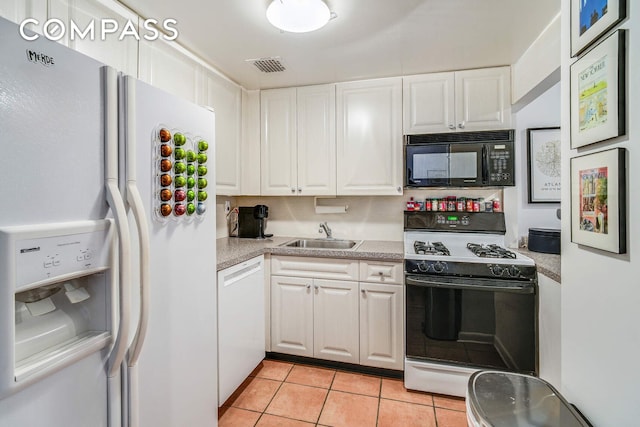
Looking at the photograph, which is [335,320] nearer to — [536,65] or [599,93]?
[599,93]

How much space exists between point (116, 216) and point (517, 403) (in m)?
1.41

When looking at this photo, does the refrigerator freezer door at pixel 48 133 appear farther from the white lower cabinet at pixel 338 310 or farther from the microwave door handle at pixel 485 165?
the microwave door handle at pixel 485 165

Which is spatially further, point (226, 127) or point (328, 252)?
point (226, 127)

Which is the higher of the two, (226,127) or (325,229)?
(226,127)

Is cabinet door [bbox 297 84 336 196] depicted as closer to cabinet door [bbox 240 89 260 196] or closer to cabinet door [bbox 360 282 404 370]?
cabinet door [bbox 240 89 260 196]

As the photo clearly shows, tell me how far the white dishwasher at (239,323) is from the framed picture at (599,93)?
169 centimetres

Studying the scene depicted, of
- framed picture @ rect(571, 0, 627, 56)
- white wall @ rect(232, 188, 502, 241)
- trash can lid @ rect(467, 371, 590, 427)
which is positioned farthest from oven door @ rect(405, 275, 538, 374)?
framed picture @ rect(571, 0, 627, 56)

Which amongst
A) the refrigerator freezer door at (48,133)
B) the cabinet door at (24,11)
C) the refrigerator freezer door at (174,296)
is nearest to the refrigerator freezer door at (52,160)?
the refrigerator freezer door at (48,133)

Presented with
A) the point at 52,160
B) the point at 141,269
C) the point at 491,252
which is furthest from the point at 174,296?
the point at 491,252

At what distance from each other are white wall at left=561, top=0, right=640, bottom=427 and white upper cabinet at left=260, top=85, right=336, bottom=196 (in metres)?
1.63

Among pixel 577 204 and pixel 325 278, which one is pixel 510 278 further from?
pixel 325 278

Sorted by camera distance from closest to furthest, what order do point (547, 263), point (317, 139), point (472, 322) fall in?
point (547, 263), point (472, 322), point (317, 139)

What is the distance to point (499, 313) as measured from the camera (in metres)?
1.84

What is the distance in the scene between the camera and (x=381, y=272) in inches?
84.0
